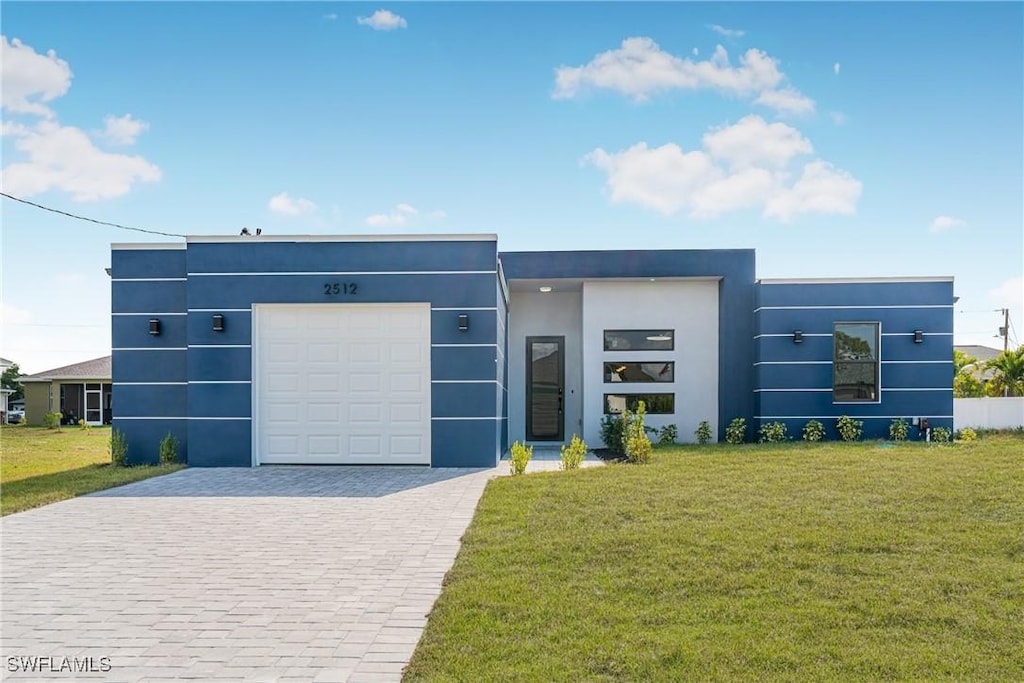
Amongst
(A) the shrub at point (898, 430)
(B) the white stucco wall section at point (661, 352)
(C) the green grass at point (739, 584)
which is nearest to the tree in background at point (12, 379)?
(B) the white stucco wall section at point (661, 352)

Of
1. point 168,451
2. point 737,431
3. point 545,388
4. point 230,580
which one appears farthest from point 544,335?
point 230,580

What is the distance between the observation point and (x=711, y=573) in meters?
5.58

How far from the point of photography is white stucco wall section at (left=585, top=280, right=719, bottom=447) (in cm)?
1633

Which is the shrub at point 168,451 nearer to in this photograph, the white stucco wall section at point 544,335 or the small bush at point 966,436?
the white stucco wall section at point 544,335

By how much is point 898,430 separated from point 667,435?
4.62 metres

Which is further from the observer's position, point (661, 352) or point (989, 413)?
point (989, 413)

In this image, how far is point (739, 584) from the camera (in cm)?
534

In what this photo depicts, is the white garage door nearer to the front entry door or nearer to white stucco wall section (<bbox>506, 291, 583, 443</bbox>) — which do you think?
white stucco wall section (<bbox>506, 291, 583, 443</bbox>)

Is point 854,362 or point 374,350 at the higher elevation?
point 374,350

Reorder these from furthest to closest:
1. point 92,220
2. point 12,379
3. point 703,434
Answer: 1. point 12,379
2. point 703,434
3. point 92,220

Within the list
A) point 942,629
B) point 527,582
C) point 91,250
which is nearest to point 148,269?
point 91,250

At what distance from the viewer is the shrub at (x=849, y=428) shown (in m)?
15.4

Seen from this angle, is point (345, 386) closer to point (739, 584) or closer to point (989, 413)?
point (739, 584)

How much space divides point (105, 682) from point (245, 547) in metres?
2.92
